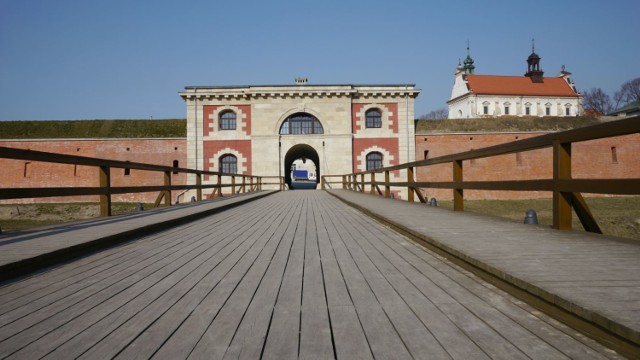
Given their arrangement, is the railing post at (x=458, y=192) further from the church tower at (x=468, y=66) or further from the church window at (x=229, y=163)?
the church tower at (x=468, y=66)

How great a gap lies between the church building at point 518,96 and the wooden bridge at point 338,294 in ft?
218

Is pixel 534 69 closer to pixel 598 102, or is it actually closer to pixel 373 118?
pixel 598 102

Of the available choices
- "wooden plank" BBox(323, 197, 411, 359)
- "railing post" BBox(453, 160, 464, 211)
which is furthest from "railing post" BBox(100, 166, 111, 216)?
"railing post" BBox(453, 160, 464, 211)

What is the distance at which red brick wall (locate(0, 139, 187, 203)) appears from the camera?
26531mm

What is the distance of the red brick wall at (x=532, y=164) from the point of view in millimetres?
28078

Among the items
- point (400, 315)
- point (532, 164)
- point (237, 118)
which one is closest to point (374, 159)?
point (237, 118)

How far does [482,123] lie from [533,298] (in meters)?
30.0

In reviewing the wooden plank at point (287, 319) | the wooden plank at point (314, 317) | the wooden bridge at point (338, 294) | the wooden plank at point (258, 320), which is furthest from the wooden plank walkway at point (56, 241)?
the wooden plank at point (314, 317)

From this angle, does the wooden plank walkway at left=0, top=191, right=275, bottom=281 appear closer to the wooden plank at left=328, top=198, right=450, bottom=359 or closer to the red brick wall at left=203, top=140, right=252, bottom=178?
the wooden plank at left=328, top=198, right=450, bottom=359

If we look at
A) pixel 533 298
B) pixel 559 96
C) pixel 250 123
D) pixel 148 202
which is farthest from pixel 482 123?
pixel 559 96

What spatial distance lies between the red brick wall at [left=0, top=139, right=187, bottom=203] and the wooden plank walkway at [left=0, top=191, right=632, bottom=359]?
2577 centimetres

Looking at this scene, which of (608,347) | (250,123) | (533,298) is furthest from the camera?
(250,123)

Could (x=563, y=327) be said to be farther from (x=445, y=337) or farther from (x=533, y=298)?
(x=445, y=337)

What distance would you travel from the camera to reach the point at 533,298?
7.29ft
